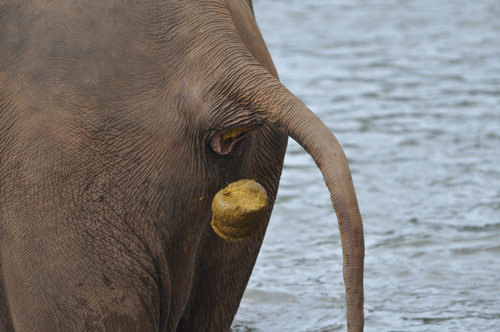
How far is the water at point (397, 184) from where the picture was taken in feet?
16.7

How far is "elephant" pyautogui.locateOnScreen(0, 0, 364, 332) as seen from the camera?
112 inches

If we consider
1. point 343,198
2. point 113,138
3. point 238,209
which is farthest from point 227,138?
point 343,198

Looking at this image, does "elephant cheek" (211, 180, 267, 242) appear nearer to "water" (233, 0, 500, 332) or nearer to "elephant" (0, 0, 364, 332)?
"elephant" (0, 0, 364, 332)

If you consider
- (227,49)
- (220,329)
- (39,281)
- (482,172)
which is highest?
(227,49)

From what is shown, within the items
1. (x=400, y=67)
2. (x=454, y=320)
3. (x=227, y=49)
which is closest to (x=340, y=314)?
(x=454, y=320)

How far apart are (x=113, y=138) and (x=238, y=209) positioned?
1.24 feet

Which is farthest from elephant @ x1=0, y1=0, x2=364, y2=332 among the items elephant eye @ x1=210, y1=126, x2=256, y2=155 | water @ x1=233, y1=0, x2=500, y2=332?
water @ x1=233, y1=0, x2=500, y2=332

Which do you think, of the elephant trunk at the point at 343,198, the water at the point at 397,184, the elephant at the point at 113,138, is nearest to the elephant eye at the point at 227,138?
the elephant at the point at 113,138

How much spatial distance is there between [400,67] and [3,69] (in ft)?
27.5

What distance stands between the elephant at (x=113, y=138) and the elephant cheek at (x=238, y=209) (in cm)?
1

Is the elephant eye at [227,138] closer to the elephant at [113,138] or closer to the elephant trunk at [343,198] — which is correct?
the elephant at [113,138]

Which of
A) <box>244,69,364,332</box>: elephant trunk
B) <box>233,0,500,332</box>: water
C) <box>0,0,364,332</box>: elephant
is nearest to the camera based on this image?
<box>244,69,364,332</box>: elephant trunk

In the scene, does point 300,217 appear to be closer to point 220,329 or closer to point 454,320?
point 454,320

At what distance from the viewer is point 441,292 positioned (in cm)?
519
